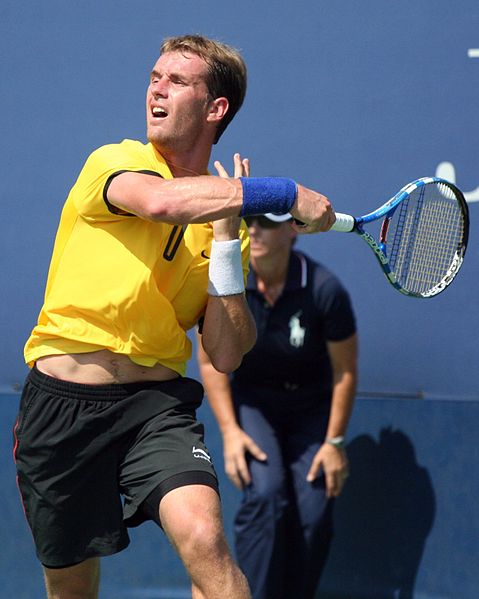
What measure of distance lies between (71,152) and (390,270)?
5.52ft

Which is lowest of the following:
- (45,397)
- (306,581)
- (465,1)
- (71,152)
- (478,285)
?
(306,581)

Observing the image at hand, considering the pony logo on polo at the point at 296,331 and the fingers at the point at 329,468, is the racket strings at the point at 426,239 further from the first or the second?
the fingers at the point at 329,468

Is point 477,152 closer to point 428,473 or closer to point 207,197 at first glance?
point 428,473

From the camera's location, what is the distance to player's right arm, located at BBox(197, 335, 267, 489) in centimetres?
453

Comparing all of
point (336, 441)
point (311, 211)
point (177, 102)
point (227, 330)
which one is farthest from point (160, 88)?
point (336, 441)

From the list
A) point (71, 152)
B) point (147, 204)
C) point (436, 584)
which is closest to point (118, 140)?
point (71, 152)

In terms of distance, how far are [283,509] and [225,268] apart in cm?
145

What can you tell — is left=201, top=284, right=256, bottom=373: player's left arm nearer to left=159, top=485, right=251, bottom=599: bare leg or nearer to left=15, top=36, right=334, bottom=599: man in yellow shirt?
left=15, top=36, right=334, bottom=599: man in yellow shirt

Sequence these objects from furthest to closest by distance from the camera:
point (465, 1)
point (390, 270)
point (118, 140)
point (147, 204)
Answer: point (118, 140) → point (465, 1) → point (390, 270) → point (147, 204)

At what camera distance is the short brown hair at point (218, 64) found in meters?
3.53

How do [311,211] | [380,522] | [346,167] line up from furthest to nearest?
1. [380,522]
2. [346,167]
3. [311,211]

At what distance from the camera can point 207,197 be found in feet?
10.3

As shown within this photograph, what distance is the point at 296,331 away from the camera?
459cm

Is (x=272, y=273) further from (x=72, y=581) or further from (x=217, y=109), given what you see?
(x=72, y=581)
